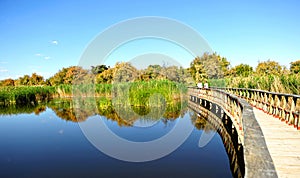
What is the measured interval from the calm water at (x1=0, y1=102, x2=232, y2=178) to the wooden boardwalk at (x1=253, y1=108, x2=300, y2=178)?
5.81ft

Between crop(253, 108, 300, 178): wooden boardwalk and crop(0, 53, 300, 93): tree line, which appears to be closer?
crop(253, 108, 300, 178): wooden boardwalk

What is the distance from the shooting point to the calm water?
7.25 meters

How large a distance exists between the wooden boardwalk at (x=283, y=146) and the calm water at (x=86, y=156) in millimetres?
1769

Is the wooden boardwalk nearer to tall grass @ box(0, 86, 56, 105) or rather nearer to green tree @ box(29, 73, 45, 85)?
tall grass @ box(0, 86, 56, 105)

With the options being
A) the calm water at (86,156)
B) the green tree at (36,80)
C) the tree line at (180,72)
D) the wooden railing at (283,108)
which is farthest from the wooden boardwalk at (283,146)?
the green tree at (36,80)

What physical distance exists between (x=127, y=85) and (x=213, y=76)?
945 inches

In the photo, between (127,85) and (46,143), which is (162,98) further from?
(46,143)

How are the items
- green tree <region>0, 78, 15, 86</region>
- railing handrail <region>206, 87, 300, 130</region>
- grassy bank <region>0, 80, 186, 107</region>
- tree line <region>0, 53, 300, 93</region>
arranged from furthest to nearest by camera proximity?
green tree <region>0, 78, 15, 86</region>, tree line <region>0, 53, 300, 93</region>, grassy bank <region>0, 80, 186, 107</region>, railing handrail <region>206, 87, 300, 130</region>

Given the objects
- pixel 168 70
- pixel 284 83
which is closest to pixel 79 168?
pixel 284 83

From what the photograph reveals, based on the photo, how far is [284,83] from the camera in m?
12.0

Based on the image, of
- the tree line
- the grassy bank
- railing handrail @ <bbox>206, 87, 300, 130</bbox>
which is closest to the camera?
railing handrail @ <bbox>206, 87, 300, 130</bbox>

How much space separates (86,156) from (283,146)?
20.8ft

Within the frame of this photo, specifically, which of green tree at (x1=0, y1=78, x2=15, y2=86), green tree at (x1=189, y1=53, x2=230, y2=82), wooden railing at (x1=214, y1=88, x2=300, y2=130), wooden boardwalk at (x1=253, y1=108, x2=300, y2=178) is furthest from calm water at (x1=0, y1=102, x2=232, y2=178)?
green tree at (x1=0, y1=78, x2=15, y2=86)

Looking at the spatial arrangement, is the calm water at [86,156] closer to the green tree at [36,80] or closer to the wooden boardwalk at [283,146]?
the wooden boardwalk at [283,146]
